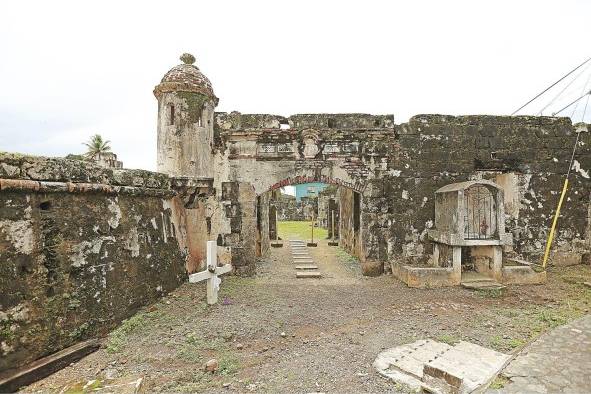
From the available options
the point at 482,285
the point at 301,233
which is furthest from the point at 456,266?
the point at 301,233

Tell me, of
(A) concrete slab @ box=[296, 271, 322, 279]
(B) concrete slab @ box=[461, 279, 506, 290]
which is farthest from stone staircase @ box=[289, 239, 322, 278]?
(B) concrete slab @ box=[461, 279, 506, 290]

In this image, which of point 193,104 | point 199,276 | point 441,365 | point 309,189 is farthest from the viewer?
point 309,189

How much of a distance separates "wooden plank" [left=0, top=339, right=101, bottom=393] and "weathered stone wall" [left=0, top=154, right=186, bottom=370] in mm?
106

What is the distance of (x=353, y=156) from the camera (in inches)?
356

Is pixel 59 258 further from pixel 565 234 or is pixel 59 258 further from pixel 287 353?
pixel 565 234

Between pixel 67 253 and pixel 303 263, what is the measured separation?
745 cm

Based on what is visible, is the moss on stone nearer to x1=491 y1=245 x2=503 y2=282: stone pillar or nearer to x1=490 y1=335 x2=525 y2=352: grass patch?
x1=490 y1=335 x2=525 y2=352: grass patch

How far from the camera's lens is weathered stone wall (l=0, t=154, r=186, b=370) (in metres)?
4.07

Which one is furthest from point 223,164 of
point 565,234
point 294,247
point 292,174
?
point 565,234

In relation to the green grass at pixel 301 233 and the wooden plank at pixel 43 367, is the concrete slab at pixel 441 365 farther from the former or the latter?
the green grass at pixel 301 233

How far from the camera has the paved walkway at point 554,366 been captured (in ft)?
11.3

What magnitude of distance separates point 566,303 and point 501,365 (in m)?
3.58

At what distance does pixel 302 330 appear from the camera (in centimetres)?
545

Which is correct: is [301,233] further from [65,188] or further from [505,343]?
[65,188]
